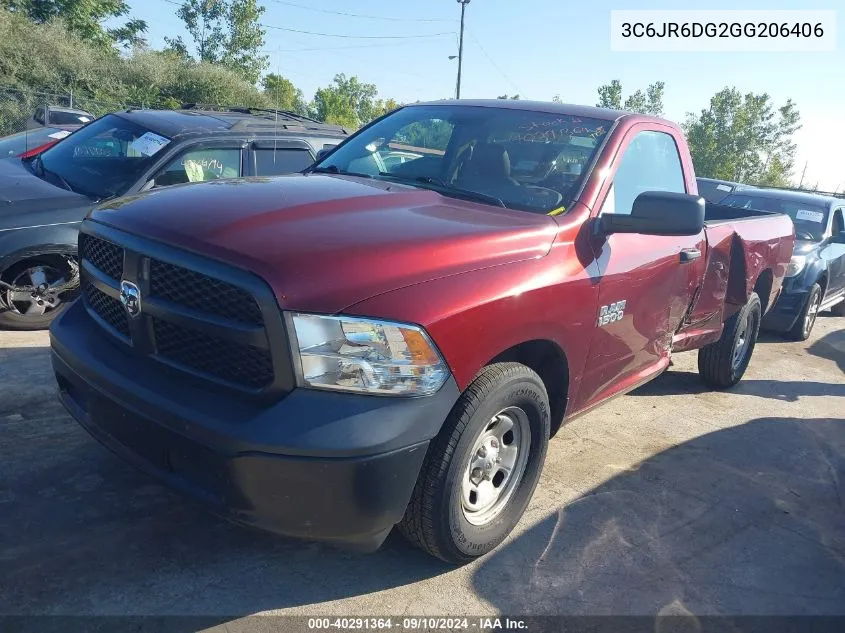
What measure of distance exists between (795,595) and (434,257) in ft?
→ 7.10

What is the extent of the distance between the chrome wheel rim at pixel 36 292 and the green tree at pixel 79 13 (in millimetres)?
26095

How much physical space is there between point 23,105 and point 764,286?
65.4 ft

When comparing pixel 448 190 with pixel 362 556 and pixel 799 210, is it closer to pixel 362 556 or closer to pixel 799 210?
pixel 362 556

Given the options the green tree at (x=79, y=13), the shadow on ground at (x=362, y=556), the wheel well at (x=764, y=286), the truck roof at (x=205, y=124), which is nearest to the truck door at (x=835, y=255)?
the wheel well at (x=764, y=286)

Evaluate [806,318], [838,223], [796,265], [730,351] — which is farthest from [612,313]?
[838,223]

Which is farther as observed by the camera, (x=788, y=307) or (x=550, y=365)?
(x=788, y=307)

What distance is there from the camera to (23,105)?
1891 centimetres

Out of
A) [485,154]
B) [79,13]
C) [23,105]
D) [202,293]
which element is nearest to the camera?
[202,293]

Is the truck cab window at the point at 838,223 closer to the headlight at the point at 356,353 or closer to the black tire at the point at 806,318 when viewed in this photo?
the black tire at the point at 806,318

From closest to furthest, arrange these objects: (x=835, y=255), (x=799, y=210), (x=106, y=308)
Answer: (x=106, y=308) → (x=835, y=255) → (x=799, y=210)

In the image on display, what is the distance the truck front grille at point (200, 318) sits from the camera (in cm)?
219

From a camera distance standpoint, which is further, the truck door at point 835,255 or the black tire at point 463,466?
the truck door at point 835,255

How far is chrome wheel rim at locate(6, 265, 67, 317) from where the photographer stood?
16.3 feet

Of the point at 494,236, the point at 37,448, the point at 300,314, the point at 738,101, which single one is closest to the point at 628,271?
the point at 494,236
